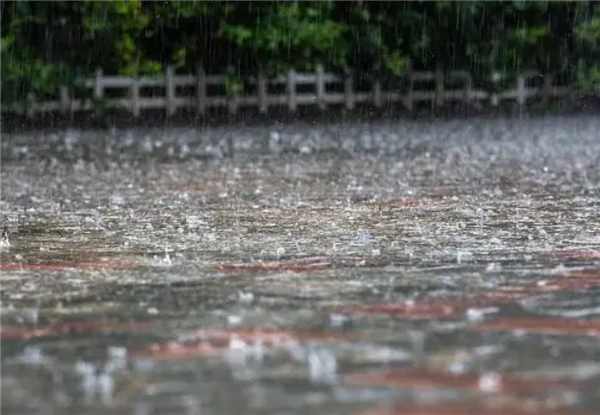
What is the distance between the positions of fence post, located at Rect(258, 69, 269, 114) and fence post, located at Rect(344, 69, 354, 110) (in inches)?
65.0

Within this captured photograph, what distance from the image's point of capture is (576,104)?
26.2 meters

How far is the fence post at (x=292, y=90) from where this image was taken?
23.9 m

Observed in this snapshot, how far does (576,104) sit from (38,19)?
1052cm

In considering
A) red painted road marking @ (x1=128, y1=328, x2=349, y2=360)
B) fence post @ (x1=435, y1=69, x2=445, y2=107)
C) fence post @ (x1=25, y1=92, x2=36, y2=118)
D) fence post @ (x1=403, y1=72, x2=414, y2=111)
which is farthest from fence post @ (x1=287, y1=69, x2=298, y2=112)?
red painted road marking @ (x1=128, y1=328, x2=349, y2=360)

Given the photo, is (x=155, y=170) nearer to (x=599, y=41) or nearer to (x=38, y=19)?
(x=38, y=19)

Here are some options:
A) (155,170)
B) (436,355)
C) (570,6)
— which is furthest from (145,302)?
→ (570,6)

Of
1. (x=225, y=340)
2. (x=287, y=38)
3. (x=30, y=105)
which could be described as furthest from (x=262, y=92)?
(x=225, y=340)

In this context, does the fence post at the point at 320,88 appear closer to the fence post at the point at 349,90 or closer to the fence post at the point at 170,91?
the fence post at the point at 349,90

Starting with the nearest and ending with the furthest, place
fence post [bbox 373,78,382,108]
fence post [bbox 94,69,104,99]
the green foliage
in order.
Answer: the green foliage → fence post [bbox 94,69,104,99] → fence post [bbox 373,78,382,108]

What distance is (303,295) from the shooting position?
17.0ft

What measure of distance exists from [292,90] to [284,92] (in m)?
0.34

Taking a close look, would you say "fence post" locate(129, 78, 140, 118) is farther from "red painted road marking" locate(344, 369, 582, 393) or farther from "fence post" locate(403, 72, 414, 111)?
"red painted road marking" locate(344, 369, 582, 393)

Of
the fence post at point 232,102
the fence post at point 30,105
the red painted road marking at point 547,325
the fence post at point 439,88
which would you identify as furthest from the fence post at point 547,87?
the red painted road marking at point 547,325

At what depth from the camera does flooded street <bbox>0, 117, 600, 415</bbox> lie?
11.9ft
